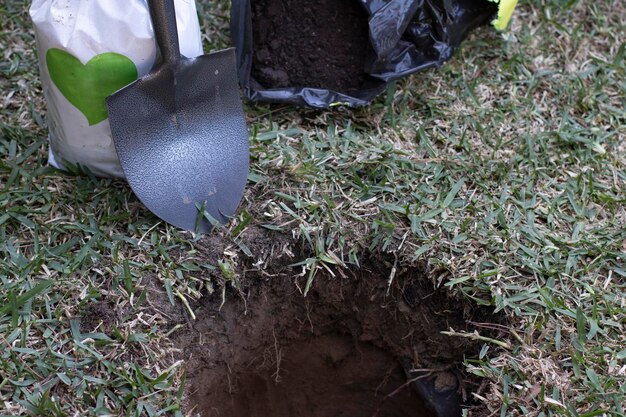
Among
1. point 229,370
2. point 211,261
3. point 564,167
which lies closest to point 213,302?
point 211,261

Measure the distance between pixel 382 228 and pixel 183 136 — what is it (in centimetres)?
66

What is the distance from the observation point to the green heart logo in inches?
78.4

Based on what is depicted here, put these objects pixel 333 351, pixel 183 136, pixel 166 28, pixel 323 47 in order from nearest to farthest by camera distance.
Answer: pixel 166 28 → pixel 183 136 → pixel 333 351 → pixel 323 47

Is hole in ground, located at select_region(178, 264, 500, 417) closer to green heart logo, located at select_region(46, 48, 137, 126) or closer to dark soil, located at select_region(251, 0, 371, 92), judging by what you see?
green heart logo, located at select_region(46, 48, 137, 126)

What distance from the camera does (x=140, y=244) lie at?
2.11m

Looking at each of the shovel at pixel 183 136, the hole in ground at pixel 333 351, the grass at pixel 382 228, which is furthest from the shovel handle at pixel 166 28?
the hole in ground at pixel 333 351

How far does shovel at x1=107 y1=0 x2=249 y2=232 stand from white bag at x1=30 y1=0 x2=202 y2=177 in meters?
0.06

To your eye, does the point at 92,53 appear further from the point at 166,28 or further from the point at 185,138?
the point at 185,138

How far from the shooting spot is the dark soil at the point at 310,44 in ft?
8.45

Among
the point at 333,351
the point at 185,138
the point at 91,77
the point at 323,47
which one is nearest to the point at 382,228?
the point at 333,351

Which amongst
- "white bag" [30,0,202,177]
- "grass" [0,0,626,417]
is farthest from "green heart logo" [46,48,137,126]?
"grass" [0,0,626,417]

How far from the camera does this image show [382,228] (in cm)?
220

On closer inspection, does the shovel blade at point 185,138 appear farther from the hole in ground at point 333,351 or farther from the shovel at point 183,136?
the hole in ground at point 333,351

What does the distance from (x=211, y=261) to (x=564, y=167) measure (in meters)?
1.25
